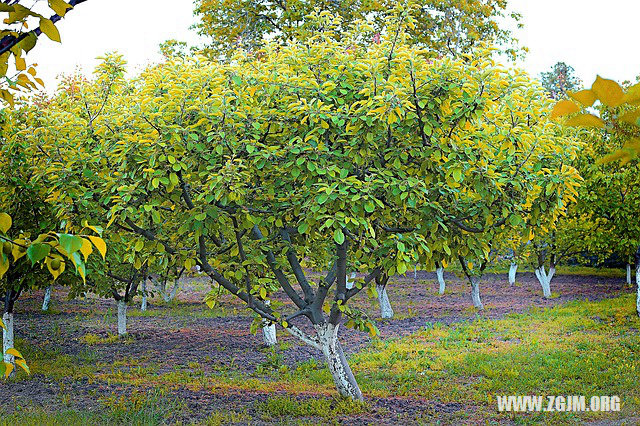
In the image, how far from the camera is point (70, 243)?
150 centimetres

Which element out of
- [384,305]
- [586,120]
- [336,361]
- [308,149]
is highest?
[308,149]

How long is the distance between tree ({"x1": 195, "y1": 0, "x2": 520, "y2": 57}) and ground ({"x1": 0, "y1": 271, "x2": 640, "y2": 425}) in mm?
8335

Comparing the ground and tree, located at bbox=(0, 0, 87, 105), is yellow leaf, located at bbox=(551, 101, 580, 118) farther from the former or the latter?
the ground

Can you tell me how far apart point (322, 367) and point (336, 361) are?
9.49 ft

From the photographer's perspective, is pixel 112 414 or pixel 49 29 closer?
pixel 49 29

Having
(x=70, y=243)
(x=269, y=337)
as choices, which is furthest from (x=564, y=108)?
(x=269, y=337)

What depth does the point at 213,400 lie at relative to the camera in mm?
8359

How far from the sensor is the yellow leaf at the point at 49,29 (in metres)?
1.78

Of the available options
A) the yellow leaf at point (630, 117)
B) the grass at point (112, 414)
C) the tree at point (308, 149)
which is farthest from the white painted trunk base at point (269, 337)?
the yellow leaf at point (630, 117)

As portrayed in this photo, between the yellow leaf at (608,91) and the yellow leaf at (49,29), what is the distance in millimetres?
1539

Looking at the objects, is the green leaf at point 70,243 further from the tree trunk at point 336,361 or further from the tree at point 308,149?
the tree trunk at point 336,361

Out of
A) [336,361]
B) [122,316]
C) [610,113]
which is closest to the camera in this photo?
[610,113]

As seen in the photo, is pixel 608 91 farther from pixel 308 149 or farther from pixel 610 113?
pixel 308 149

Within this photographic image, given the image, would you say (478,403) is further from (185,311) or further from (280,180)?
(185,311)
